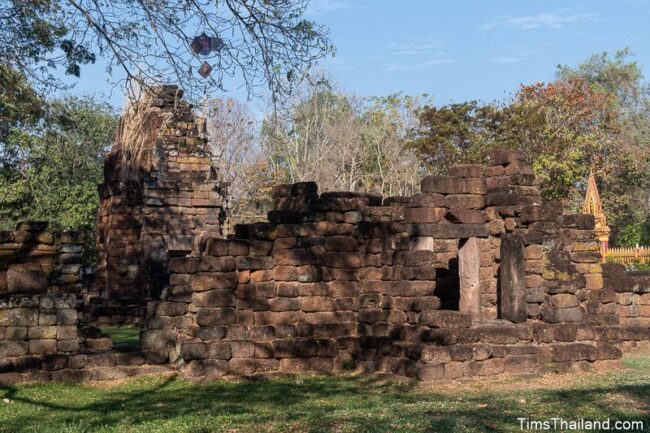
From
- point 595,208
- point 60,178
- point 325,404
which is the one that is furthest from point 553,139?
point 325,404

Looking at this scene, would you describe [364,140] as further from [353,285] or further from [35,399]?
[35,399]

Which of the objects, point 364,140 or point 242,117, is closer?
point 242,117

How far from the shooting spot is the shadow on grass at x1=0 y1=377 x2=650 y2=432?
852 cm

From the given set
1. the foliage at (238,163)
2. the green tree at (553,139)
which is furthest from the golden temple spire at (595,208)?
the foliage at (238,163)

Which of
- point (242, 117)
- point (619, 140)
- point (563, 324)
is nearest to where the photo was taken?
point (563, 324)

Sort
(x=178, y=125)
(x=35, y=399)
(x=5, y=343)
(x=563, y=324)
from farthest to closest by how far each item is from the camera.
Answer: (x=178, y=125) < (x=563, y=324) < (x=5, y=343) < (x=35, y=399)

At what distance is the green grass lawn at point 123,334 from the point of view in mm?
18109

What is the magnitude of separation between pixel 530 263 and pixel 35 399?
7.76 metres

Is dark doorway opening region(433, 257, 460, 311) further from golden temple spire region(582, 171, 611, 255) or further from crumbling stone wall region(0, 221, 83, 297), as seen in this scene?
golden temple spire region(582, 171, 611, 255)

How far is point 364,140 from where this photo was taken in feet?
160

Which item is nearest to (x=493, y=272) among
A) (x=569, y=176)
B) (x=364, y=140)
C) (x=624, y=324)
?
(x=624, y=324)

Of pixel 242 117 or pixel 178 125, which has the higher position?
pixel 242 117

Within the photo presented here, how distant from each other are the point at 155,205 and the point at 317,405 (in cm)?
1150

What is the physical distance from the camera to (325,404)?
11039 mm
